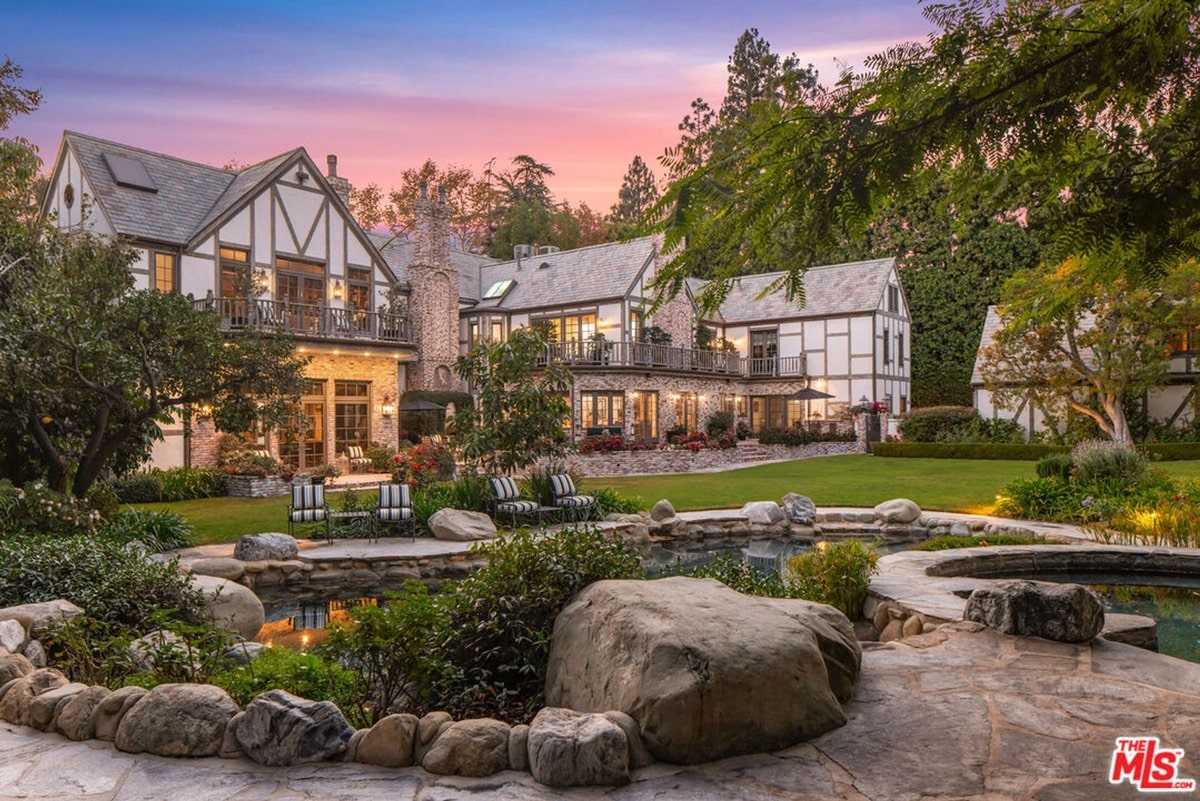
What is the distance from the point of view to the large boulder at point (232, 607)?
638 cm

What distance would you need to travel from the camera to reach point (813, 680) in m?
3.55

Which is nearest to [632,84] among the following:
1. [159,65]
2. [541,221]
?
[159,65]

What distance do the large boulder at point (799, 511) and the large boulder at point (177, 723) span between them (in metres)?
9.86

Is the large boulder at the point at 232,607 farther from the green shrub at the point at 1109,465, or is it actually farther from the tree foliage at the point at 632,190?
the tree foliage at the point at 632,190

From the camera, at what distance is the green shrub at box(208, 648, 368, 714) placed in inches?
158

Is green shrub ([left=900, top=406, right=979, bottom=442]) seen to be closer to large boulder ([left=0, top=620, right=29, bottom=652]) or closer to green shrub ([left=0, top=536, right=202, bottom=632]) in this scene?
green shrub ([left=0, top=536, right=202, bottom=632])

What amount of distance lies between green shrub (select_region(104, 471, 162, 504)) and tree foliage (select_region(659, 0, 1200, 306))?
14845 millimetres

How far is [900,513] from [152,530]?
10.1 m

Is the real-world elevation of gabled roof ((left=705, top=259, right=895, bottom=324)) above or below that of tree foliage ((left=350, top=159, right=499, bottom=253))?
below

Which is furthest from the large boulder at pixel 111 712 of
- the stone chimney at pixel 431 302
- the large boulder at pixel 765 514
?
the stone chimney at pixel 431 302

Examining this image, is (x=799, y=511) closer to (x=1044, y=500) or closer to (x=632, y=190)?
(x=1044, y=500)

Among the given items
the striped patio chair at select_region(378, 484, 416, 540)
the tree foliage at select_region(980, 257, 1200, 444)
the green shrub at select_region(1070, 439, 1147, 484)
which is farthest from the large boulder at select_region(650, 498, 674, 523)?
the tree foliage at select_region(980, 257, 1200, 444)

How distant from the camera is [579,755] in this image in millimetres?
2990

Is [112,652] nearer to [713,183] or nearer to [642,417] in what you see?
[713,183]
